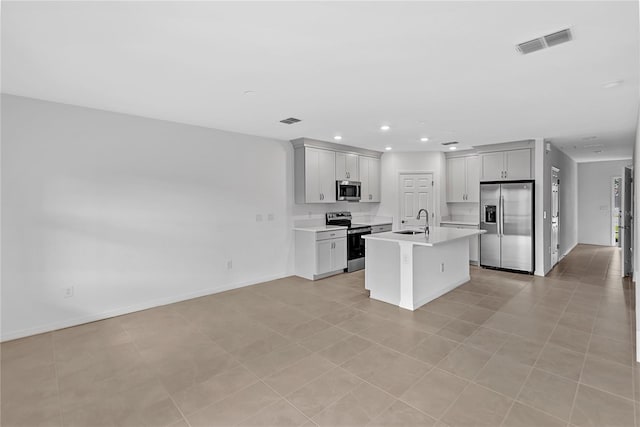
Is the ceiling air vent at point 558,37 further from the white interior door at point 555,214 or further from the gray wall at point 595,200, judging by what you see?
the gray wall at point 595,200

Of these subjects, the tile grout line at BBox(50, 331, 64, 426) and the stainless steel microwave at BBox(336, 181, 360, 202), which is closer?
the tile grout line at BBox(50, 331, 64, 426)

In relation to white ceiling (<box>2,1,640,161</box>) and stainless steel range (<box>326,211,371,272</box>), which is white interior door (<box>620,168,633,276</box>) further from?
stainless steel range (<box>326,211,371,272</box>)

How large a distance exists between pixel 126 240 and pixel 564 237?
9271mm

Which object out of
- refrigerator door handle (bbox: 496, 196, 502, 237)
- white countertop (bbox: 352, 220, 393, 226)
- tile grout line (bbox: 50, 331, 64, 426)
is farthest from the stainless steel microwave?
tile grout line (bbox: 50, 331, 64, 426)

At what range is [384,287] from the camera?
4.43 metres

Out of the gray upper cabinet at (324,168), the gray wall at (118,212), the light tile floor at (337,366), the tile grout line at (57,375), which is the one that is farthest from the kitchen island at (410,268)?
the tile grout line at (57,375)

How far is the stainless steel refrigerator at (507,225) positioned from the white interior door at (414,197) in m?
1.15

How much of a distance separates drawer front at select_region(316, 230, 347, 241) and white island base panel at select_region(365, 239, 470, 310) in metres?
1.19

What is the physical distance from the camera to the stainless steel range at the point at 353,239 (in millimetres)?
6215

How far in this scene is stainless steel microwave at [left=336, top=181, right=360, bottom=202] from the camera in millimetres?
6366

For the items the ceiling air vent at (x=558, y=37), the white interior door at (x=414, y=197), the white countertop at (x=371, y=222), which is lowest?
the white countertop at (x=371, y=222)

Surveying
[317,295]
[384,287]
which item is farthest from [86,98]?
[384,287]

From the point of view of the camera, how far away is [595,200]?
9297mm

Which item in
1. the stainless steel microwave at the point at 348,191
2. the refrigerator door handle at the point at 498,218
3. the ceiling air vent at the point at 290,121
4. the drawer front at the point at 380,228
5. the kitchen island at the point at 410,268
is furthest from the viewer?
the drawer front at the point at 380,228
